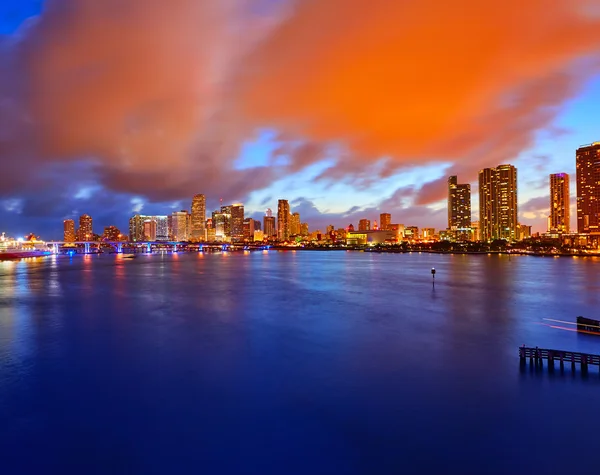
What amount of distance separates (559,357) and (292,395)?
41.0 ft

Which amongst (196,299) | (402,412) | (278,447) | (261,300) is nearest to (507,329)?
(402,412)

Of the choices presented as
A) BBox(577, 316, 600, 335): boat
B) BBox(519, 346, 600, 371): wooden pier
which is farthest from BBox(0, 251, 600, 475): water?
BBox(577, 316, 600, 335): boat

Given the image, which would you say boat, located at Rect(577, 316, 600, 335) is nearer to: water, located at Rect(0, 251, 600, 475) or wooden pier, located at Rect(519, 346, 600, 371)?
water, located at Rect(0, 251, 600, 475)

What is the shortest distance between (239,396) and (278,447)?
164 inches

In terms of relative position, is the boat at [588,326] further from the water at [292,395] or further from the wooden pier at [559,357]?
the wooden pier at [559,357]

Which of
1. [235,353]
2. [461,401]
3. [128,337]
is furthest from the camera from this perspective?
[128,337]

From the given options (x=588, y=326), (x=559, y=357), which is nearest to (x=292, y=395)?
(x=559, y=357)

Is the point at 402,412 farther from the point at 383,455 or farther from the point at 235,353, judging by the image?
the point at 235,353

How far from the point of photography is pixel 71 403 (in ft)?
49.4

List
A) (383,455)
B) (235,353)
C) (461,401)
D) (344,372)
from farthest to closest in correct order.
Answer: (235,353) → (344,372) → (461,401) → (383,455)

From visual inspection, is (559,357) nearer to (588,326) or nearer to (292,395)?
(588,326)

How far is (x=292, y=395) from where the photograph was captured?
51.3ft

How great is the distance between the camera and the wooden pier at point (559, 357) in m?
17.0

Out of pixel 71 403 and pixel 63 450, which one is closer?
pixel 63 450
